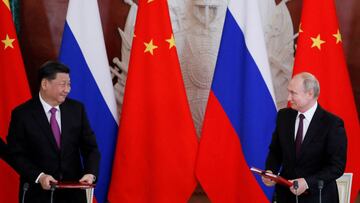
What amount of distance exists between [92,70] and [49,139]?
90 centimetres

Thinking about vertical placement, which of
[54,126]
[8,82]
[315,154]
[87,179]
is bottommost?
[87,179]

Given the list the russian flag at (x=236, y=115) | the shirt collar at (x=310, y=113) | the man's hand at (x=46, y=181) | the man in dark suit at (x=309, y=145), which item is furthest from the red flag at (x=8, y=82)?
the shirt collar at (x=310, y=113)

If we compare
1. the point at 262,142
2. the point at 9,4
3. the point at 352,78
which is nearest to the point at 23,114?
the point at 9,4

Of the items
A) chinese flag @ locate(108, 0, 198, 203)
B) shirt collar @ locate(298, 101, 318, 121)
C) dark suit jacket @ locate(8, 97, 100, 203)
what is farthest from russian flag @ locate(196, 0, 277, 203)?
dark suit jacket @ locate(8, 97, 100, 203)

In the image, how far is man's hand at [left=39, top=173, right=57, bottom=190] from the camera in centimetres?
266

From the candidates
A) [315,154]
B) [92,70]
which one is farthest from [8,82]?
[315,154]

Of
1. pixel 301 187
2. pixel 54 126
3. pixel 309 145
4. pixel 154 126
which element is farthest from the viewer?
pixel 154 126

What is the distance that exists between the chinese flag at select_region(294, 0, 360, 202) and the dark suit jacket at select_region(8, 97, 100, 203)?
147 cm

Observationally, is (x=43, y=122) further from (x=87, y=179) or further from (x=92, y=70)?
(x=92, y=70)

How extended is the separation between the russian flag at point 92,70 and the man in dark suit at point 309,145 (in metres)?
1.22

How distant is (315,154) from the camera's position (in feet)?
8.98

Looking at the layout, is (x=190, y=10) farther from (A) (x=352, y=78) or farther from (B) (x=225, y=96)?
(A) (x=352, y=78)

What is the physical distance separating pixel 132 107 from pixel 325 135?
1.33m

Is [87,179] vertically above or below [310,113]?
below
